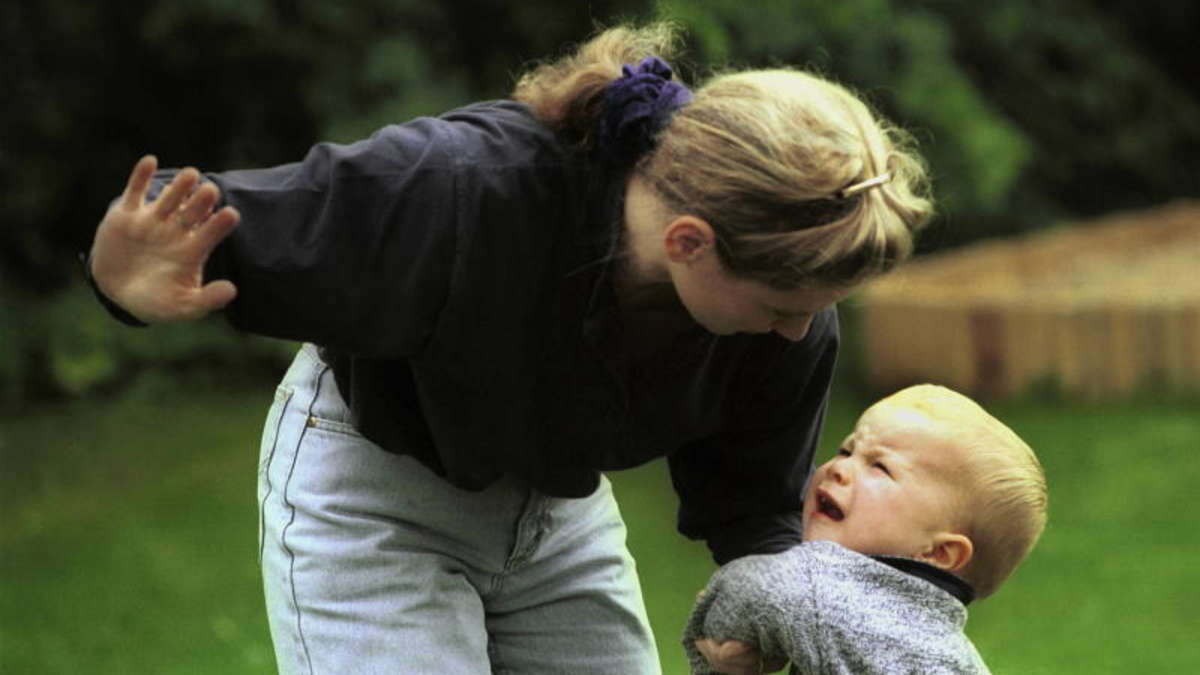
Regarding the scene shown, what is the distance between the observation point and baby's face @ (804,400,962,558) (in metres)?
2.70

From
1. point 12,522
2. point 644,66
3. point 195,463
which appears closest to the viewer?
point 644,66

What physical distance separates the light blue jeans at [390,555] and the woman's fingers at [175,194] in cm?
54

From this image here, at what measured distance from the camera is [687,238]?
8.04ft

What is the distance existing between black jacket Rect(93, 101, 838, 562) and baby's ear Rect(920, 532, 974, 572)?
312mm

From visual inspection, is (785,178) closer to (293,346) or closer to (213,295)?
(213,295)

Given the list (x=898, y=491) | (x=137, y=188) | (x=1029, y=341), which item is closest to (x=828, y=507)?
(x=898, y=491)

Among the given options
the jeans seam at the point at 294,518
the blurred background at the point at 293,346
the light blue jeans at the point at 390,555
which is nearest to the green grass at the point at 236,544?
the blurred background at the point at 293,346

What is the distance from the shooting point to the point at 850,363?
790cm

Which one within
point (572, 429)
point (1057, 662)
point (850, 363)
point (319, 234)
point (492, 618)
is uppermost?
point (319, 234)

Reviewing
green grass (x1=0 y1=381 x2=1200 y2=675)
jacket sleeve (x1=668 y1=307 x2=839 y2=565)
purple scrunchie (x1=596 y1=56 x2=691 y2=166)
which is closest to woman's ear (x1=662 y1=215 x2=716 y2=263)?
purple scrunchie (x1=596 y1=56 x2=691 y2=166)

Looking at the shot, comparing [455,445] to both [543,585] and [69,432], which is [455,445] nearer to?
[543,585]

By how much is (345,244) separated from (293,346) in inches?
181

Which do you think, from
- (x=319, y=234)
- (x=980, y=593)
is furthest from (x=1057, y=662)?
(x=319, y=234)

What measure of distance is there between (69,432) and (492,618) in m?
4.23
